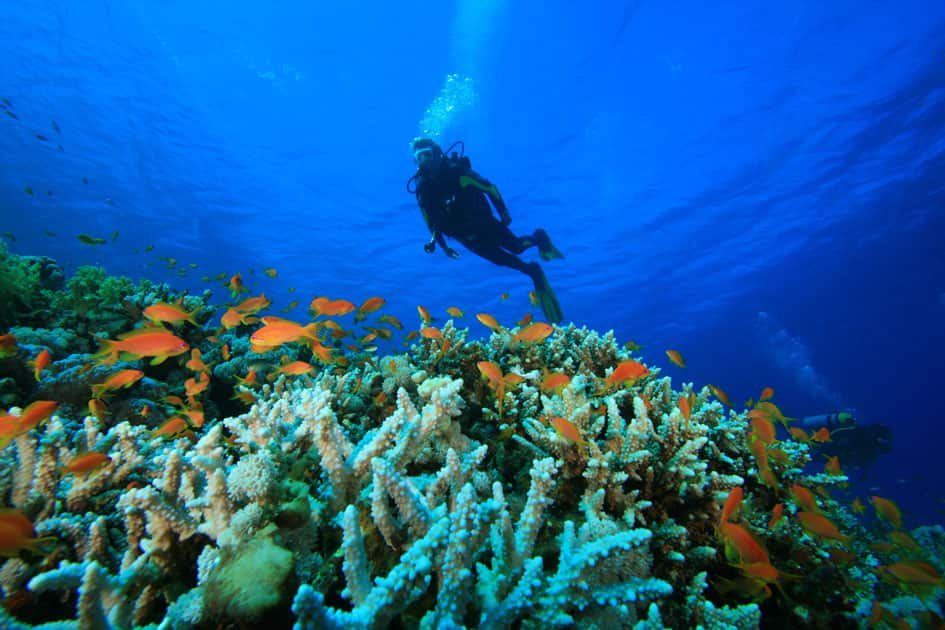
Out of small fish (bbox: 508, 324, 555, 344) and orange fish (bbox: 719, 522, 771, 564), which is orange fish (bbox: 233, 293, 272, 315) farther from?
orange fish (bbox: 719, 522, 771, 564)

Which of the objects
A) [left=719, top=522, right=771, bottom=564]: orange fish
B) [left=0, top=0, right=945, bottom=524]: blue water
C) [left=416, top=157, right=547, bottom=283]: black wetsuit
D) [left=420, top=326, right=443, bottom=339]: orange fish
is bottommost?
[left=719, top=522, right=771, bottom=564]: orange fish

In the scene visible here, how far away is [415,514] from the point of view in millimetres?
1502

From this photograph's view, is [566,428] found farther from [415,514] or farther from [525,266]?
[525,266]

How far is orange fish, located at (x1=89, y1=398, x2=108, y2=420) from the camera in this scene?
3.10 meters

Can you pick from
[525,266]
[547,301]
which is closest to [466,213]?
[525,266]

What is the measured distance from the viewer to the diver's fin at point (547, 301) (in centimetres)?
862

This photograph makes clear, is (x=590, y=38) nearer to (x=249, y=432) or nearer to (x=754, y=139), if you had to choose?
(x=754, y=139)

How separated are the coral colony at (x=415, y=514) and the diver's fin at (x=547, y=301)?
16.3ft

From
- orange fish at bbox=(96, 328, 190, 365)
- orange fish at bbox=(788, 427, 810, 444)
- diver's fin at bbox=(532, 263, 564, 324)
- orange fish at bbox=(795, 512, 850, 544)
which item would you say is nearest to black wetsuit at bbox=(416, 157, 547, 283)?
diver's fin at bbox=(532, 263, 564, 324)

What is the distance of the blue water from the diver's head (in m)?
11.2

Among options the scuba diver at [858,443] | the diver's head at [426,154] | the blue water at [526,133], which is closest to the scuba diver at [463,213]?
the diver's head at [426,154]

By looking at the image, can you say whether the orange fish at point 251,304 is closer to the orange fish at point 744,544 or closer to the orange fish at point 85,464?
the orange fish at point 85,464

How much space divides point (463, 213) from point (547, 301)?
9.78 ft

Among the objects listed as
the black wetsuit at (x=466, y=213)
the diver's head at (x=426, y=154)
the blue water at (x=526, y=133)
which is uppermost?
the blue water at (x=526, y=133)
